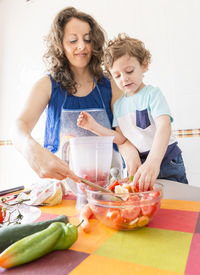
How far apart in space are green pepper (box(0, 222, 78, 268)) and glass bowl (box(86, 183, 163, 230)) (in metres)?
0.10

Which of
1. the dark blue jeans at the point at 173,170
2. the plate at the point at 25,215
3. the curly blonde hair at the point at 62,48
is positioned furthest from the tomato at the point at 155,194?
the curly blonde hair at the point at 62,48

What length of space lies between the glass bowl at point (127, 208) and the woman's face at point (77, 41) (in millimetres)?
932

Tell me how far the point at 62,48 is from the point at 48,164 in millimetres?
894

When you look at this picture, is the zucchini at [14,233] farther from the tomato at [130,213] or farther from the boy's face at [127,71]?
the boy's face at [127,71]

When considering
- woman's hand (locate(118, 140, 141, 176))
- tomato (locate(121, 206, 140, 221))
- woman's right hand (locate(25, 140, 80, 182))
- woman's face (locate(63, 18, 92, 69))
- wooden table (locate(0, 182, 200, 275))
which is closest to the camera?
wooden table (locate(0, 182, 200, 275))

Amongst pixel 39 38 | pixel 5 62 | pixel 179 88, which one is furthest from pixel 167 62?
pixel 5 62

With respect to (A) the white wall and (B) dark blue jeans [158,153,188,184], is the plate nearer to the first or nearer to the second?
(B) dark blue jeans [158,153,188,184]

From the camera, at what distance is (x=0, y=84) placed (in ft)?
11.3

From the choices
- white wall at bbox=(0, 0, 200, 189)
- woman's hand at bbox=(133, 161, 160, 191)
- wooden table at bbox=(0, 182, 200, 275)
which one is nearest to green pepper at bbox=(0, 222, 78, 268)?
wooden table at bbox=(0, 182, 200, 275)

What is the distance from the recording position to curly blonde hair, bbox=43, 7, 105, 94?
4.37 ft

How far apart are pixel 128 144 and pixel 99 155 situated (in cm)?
48

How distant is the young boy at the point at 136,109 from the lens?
1.14m

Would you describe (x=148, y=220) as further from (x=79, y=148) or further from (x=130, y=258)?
(x=79, y=148)

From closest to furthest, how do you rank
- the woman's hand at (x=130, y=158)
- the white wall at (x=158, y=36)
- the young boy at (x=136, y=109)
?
the woman's hand at (x=130, y=158), the young boy at (x=136, y=109), the white wall at (x=158, y=36)
